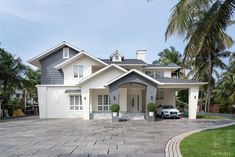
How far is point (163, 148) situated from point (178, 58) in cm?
4347

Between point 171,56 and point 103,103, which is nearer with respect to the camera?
point 103,103

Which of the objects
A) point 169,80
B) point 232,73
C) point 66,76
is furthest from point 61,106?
point 232,73

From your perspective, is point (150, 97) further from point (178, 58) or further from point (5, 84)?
point (178, 58)

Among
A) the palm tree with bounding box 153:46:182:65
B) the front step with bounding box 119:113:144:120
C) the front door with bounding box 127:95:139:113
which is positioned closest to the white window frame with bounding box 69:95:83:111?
the front door with bounding box 127:95:139:113

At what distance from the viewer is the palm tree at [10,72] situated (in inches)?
1307

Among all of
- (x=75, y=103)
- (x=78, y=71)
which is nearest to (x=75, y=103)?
(x=75, y=103)

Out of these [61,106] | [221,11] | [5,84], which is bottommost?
[61,106]

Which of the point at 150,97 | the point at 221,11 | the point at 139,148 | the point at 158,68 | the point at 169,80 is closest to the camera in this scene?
the point at 221,11

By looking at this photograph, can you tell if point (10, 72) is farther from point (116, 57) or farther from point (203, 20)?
point (203, 20)

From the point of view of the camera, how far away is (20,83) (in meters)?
35.7

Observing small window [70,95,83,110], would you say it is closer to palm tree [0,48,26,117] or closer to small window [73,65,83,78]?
small window [73,65,83,78]

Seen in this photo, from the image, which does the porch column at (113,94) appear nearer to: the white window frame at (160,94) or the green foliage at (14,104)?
the white window frame at (160,94)

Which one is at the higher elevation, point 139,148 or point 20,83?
point 20,83

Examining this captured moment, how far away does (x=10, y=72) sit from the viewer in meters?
33.6
